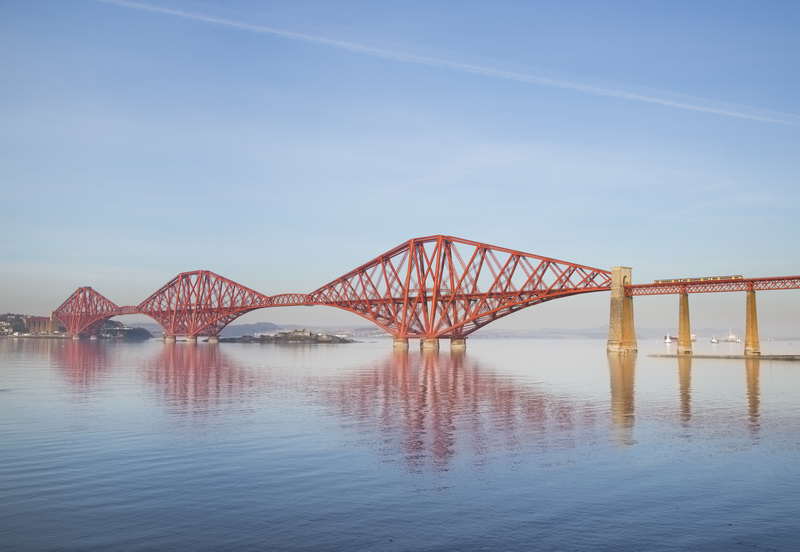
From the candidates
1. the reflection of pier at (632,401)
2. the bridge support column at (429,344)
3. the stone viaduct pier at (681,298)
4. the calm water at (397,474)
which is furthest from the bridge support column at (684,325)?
the calm water at (397,474)

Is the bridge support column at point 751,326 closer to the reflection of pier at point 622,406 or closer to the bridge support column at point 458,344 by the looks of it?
the reflection of pier at point 622,406

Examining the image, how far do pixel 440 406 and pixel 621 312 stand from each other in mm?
80046

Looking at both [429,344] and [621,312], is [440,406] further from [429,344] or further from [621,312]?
[429,344]

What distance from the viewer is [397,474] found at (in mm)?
20422

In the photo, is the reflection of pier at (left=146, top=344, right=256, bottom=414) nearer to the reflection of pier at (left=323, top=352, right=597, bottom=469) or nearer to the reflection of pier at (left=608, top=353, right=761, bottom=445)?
the reflection of pier at (left=323, top=352, right=597, bottom=469)

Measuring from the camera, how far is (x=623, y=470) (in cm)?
2116

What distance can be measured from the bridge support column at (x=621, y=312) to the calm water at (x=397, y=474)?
238 feet

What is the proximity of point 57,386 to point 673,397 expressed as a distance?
42.5 meters

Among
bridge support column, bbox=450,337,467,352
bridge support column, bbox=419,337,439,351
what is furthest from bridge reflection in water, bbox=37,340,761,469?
bridge support column, bbox=450,337,467,352

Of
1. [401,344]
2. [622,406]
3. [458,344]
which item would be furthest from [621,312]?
[622,406]

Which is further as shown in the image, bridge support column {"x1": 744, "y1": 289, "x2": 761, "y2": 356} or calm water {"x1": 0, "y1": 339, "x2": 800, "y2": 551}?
bridge support column {"x1": 744, "y1": 289, "x2": 761, "y2": 356}

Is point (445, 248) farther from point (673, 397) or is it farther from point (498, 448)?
point (498, 448)

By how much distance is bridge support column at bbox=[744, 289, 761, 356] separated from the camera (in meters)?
97.2

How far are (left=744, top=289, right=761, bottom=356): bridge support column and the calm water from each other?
209 feet
